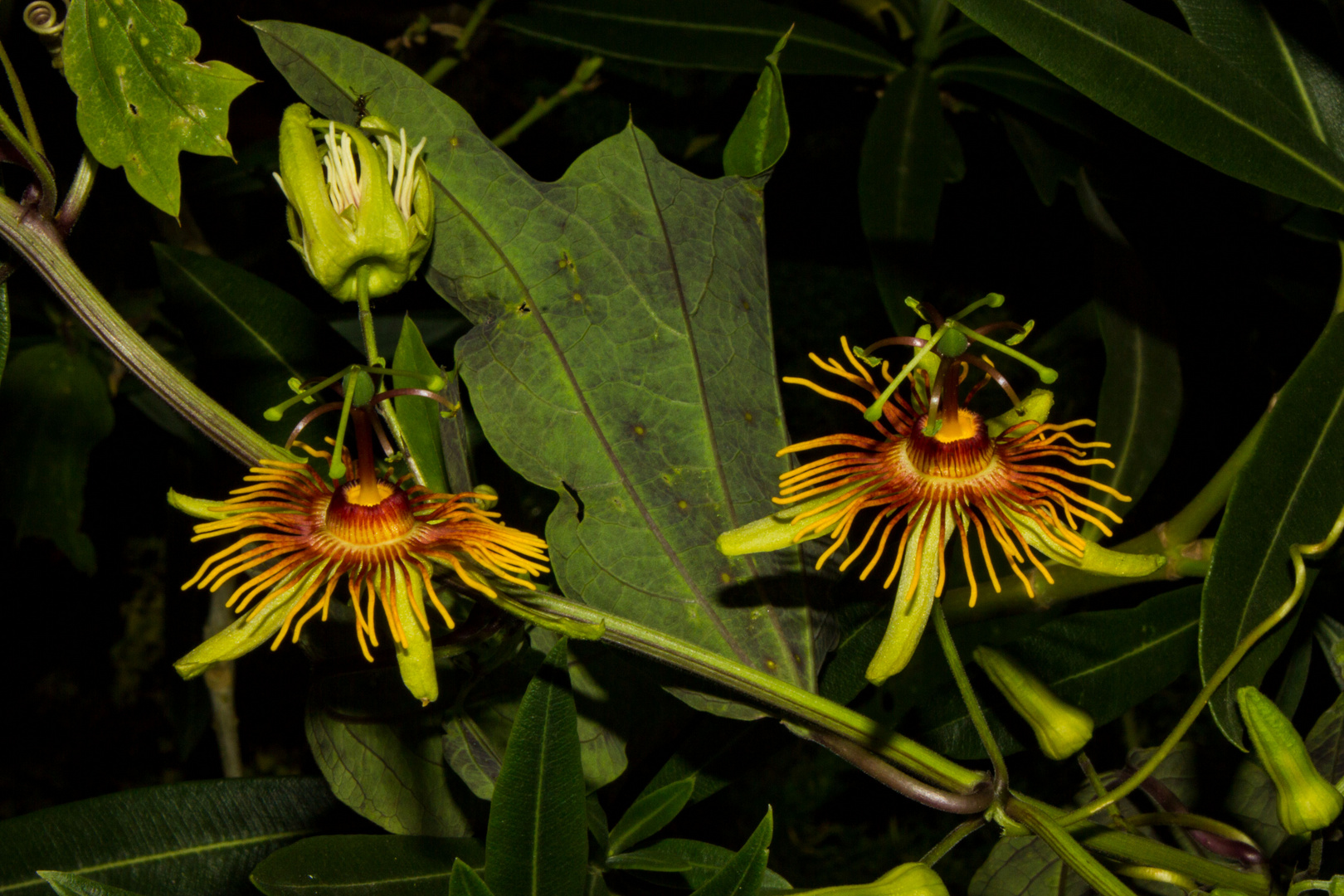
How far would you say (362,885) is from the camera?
626 mm

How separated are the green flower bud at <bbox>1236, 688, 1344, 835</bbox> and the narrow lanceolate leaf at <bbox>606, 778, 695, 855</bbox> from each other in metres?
0.38

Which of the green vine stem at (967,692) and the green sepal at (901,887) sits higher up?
the green vine stem at (967,692)

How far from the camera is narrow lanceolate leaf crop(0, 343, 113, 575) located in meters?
1.25

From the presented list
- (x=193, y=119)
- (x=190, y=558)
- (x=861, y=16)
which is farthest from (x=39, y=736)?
(x=861, y=16)

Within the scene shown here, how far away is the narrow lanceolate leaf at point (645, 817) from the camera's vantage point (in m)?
0.77

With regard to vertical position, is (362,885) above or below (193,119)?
below

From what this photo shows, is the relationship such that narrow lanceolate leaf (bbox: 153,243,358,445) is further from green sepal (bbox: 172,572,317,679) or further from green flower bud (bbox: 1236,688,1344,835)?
green flower bud (bbox: 1236,688,1344,835)

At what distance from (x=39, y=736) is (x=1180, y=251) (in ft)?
5.43

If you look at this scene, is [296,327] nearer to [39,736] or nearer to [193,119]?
[193,119]

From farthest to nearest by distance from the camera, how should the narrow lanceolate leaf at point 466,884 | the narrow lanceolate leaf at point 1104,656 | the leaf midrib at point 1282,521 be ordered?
the narrow lanceolate leaf at point 1104,656, the leaf midrib at point 1282,521, the narrow lanceolate leaf at point 466,884

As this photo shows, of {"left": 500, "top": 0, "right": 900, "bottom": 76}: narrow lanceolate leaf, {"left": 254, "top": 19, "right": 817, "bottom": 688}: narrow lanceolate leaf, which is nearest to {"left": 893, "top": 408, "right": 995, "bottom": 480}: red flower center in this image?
{"left": 254, "top": 19, "right": 817, "bottom": 688}: narrow lanceolate leaf

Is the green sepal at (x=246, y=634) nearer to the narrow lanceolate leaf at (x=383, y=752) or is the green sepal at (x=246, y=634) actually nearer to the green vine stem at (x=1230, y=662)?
the narrow lanceolate leaf at (x=383, y=752)

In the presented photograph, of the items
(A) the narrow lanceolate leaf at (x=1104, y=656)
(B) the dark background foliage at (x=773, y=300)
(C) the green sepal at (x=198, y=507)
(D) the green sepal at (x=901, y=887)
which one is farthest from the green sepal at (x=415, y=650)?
(B) the dark background foliage at (x=773, y=300)

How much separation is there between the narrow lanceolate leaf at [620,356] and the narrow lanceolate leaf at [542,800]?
0.49 ft
